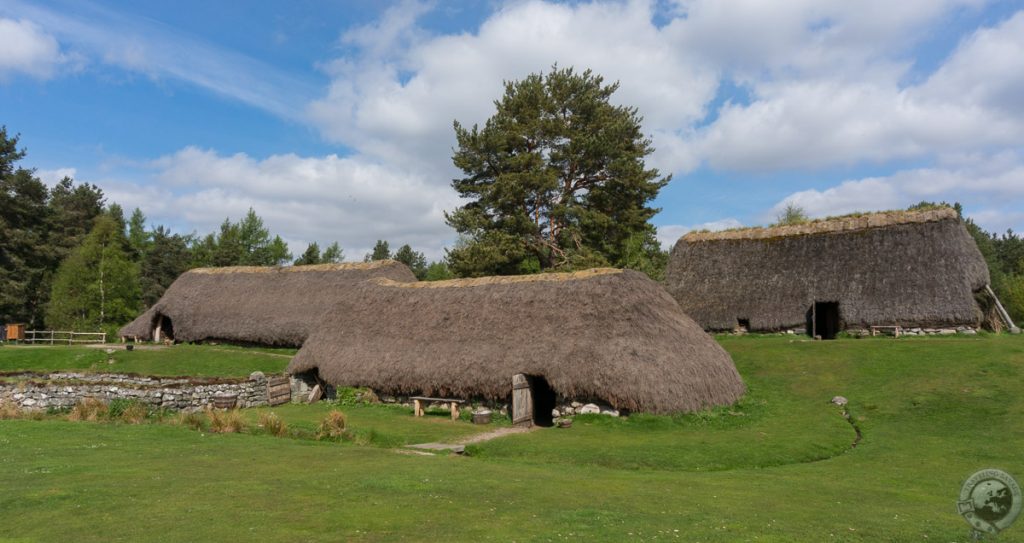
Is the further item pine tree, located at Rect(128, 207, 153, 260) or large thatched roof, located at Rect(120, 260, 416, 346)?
pine tree, located at Rect(128, 207, 153, 260)

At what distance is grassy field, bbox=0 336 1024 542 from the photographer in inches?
327

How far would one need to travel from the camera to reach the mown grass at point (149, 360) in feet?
113

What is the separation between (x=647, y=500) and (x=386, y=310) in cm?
1938

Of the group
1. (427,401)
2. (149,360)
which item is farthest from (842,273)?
(149,360)

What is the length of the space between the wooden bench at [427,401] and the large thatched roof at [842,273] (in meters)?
16.8

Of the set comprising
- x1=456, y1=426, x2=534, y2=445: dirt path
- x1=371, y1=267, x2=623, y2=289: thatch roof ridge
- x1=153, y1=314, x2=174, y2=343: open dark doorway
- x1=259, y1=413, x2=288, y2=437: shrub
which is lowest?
x1=456, y1=426, x2=534, y2=445: dirt path

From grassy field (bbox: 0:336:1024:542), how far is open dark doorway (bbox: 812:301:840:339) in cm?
768

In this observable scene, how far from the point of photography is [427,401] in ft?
76.9

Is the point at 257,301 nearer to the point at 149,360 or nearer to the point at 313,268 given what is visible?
the point at 313,268

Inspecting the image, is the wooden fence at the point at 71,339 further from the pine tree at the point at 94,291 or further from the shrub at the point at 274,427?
the shrub at the point at 274,427

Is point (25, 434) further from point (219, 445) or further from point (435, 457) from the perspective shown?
point (435, 457)

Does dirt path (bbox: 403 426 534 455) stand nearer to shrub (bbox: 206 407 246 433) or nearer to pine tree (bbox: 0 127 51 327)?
shrub (bbox: 206 407 246 433)

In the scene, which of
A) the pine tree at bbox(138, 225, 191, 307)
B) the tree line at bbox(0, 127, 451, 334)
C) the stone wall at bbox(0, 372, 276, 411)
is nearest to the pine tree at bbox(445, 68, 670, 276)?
the stone wall at bbox(0, 372, 276, 411)

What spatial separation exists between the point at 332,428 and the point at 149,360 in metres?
25.2
